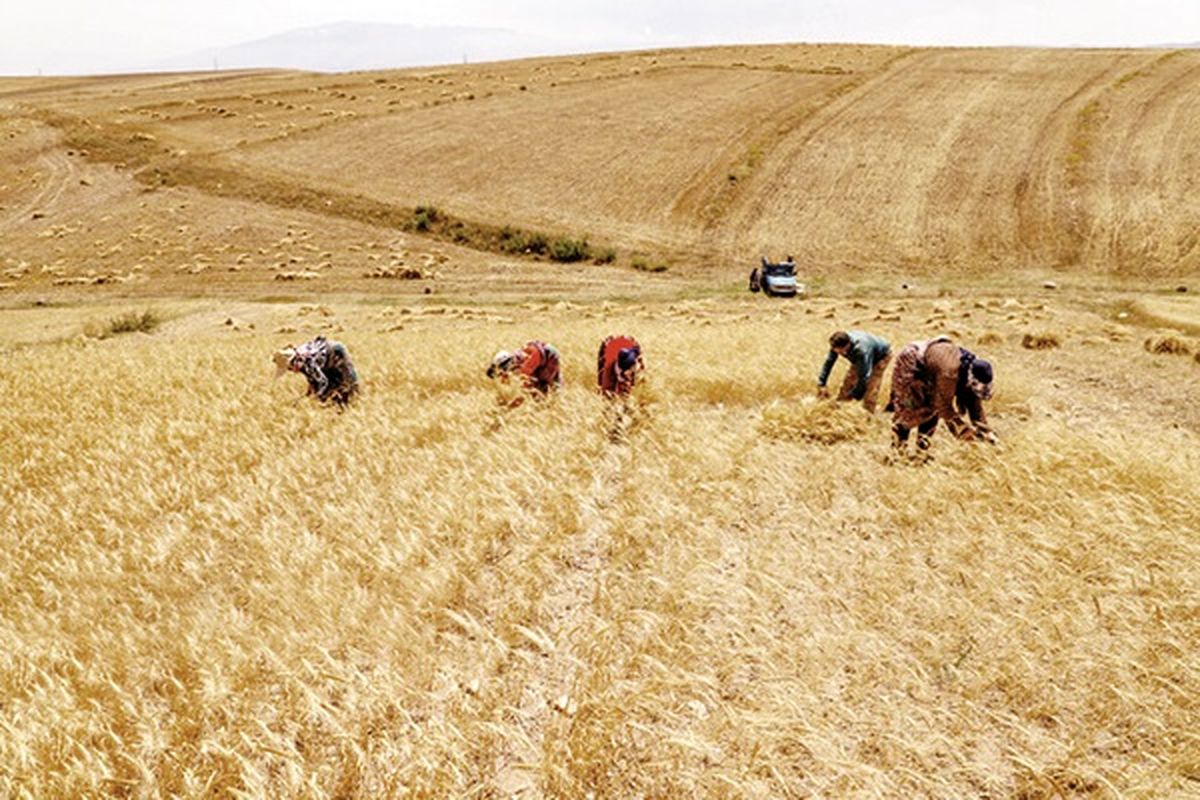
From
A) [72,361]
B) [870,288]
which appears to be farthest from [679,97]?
[72,361]

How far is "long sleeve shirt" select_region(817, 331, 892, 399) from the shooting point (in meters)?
→ 8.80

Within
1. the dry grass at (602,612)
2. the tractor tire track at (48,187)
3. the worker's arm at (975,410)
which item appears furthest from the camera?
the tractor tire track at (48,187)

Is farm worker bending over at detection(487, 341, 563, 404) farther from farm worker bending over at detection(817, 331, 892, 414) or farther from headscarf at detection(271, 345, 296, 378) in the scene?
farm worker bending over at detection(817, 331, 892, 414)

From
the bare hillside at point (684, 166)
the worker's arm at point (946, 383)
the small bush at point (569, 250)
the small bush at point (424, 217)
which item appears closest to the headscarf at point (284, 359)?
the worker's arm at point (946, 383)

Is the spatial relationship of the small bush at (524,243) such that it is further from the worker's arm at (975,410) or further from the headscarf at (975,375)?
the headscarf at (975,375)

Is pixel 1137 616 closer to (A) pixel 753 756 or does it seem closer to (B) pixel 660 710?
(A) pixel 753 756

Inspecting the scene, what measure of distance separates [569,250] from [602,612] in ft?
111

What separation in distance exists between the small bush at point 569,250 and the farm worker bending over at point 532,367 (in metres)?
27.6

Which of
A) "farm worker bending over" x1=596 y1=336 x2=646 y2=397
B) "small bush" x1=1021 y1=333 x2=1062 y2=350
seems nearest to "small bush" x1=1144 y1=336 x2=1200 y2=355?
"small bush" x1=1021 y1=333 x2=1062 y2=350

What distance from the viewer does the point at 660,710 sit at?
3334mm

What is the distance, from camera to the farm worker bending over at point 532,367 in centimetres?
920

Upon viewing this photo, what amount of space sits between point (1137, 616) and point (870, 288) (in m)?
28.8

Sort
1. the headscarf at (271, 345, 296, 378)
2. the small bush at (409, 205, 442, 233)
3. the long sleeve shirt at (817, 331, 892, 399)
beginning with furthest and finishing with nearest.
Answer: the small bush at (409, 205, 442, 233), the headscarf at (271, 345, 296, 378), the long sleeve shirt at (817, 331, 892, 399)

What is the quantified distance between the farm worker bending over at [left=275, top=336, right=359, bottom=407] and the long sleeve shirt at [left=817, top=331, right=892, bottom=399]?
7027mm
